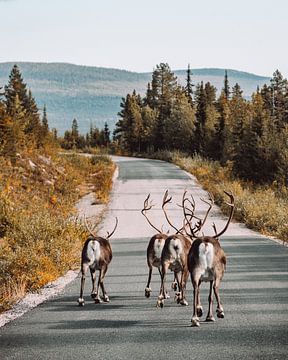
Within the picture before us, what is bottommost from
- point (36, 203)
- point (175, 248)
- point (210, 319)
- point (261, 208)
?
point (36, 203)

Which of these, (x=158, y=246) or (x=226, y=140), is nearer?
(x=158, y=246)

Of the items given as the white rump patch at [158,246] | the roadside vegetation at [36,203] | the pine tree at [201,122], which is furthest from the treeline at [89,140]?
the white rump patch at [158,246]

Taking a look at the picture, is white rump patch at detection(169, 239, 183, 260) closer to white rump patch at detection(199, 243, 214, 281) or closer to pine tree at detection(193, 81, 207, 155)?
white rump patch at detection(199, 243, 214, 281)

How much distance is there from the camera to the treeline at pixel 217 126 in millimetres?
43156

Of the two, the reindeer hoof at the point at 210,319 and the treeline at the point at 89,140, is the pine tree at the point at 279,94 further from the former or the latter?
the reindeer hoof at the point at 210,319

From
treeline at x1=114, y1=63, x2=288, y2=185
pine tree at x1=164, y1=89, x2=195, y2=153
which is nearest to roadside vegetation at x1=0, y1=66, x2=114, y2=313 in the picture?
treeline at x1=114, y1=63, x2=288, y2=185

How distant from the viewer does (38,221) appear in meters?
18.0

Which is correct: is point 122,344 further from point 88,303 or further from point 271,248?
point 271,248

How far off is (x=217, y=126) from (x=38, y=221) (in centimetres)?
4988

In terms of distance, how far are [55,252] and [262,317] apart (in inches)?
273

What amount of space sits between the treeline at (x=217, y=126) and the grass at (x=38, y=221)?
1000 centimetres

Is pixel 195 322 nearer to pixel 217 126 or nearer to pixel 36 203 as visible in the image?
pixel 36 203

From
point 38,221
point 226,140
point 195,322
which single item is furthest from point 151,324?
point 226,140

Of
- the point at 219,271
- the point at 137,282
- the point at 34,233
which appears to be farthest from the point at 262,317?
the point at 34,233
